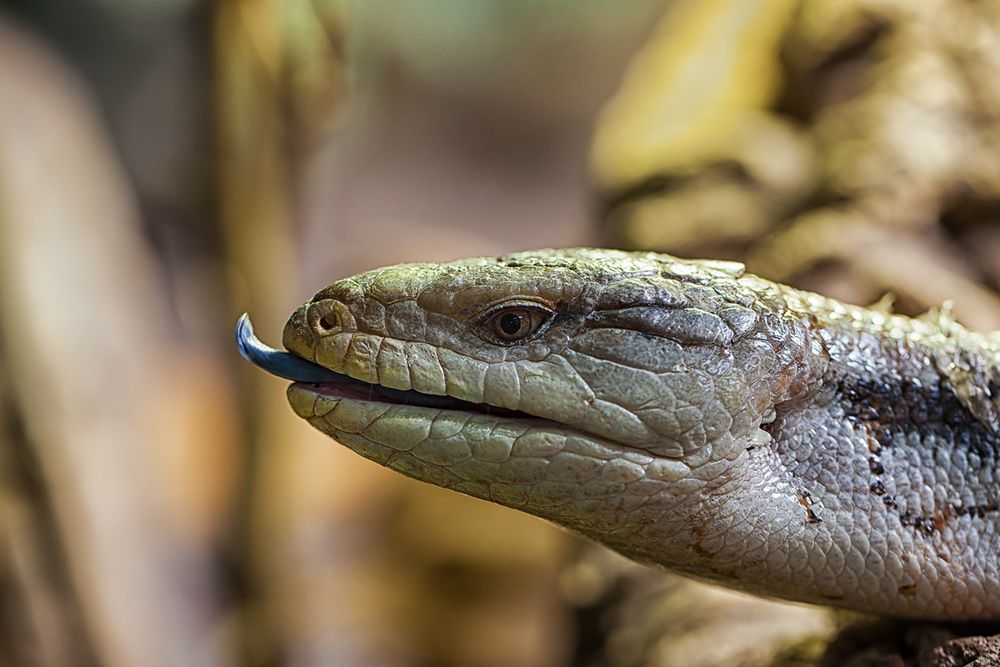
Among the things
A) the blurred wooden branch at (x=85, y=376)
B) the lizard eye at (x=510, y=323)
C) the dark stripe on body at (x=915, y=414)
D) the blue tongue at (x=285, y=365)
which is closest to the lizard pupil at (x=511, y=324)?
the lizard eye at (x=510, y=323)

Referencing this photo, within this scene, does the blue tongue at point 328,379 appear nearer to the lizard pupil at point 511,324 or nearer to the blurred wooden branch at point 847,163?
the lizard pupil at point 511,324

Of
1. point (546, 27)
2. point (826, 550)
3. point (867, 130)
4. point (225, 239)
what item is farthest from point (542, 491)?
point (546, 27)

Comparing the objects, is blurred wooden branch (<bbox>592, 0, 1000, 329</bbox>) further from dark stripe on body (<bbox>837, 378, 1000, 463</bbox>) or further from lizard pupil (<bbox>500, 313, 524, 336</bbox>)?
lizard pupil (<bbox>500, 313, 524, 336</bbox>)

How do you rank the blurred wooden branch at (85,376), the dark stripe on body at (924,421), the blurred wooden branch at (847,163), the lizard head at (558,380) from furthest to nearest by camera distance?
1. the blurred wooden branch at (85,376)
2. the blurred wooden branch at (847,163)
3. the dark stripe on body at (924,421)
4. the lizard head at (558,380)

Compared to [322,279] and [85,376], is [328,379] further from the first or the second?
[322,279]

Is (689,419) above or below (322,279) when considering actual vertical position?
above

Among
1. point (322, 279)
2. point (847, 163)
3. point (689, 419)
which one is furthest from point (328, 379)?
point (322, 279)
